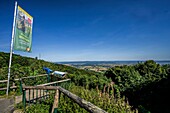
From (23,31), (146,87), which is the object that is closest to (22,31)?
(23,31)

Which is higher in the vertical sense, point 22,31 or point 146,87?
point 22,31

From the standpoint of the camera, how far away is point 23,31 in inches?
284

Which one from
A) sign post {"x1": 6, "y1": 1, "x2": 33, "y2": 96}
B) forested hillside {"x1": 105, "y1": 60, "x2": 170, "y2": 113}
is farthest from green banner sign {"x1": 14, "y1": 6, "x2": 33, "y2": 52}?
forested hillside {"x1": 105, "y1": 60, "x2": 170, "y2": 113}

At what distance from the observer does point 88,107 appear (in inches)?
88.2

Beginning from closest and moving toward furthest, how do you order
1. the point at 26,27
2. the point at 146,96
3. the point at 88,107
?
the point at 88,107 → the point at 26,27 → the point at 146,96

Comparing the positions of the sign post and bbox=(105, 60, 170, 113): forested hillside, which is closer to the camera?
the sign post

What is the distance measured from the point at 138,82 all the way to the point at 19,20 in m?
7.62

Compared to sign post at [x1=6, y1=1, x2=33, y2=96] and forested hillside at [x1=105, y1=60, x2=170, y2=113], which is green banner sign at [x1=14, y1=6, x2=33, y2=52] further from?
forested hillside at [x1=105, y1=60, x2=170, y2=113]

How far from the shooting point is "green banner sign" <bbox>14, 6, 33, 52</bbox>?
679 cm

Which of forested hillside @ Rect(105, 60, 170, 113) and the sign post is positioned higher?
the sign post

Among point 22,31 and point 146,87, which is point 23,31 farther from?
point 146,87

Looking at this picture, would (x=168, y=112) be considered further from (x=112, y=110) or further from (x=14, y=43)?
(x=14, y=43)

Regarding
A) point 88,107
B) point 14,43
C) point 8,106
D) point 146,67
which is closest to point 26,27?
point 14,43

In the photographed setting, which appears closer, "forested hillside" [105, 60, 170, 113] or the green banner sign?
the green banner sign
